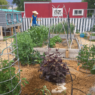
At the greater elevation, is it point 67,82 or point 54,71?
point 54,71

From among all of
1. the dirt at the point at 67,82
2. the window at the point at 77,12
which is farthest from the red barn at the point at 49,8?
the dirt at the point at 67,82

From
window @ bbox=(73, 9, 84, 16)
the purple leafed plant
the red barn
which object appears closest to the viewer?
the purple leafed plant

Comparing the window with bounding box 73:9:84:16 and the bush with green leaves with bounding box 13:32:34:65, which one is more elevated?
the window with bounding box 73:9:84:16

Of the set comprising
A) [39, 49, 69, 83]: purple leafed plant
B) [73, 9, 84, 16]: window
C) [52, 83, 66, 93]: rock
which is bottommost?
[52, 83, 66, 93]: rock

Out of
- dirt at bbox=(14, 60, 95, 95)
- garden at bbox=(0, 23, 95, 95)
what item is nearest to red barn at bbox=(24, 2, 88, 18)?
garden at bbox=(0, 23, 95, 95)

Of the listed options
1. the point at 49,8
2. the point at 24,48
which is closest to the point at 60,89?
the point at 24,48

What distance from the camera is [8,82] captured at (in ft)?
6.76

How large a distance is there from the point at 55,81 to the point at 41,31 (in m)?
2.64

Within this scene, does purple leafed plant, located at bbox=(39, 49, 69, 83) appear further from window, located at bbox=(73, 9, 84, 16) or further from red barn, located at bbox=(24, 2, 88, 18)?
window, located at bbox=(73, 9, 84, 16)

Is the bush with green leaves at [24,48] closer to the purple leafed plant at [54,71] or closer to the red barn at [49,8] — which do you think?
the purple leafed plant at [54,71]

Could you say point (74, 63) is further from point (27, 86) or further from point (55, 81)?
point (27, 86)

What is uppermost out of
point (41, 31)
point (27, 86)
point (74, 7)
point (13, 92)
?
point (74, 7)

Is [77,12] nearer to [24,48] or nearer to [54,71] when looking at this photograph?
[24,48]

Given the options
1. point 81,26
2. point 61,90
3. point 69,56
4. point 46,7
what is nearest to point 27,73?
point 61,90
